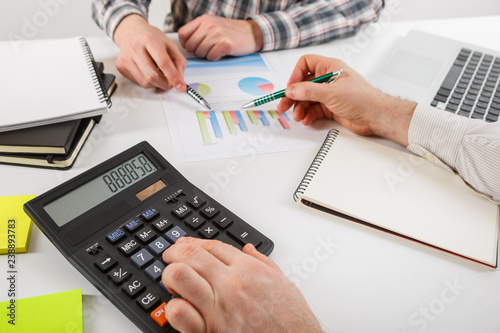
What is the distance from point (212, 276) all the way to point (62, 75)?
49cm

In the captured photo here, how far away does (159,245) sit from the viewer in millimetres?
519

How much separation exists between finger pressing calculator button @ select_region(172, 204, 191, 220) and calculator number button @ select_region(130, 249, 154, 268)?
70 millimetres

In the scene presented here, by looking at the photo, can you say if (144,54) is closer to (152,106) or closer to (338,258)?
(152,106)

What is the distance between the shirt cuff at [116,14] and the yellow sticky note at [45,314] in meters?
0.67

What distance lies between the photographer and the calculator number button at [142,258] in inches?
19.5

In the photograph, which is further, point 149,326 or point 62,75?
point 62,75

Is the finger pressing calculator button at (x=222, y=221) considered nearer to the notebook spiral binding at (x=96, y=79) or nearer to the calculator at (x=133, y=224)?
the calculator at (x=133, y=224)

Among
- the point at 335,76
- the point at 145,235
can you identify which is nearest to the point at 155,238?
the point at 145,235

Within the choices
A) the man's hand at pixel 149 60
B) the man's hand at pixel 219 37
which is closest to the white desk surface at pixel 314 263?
the man's hand at pixel 149 60

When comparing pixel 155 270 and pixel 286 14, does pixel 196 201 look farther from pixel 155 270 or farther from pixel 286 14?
pixel 286 14

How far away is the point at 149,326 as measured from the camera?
1.45ft

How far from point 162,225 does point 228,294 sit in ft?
0.44

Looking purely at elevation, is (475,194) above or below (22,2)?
above

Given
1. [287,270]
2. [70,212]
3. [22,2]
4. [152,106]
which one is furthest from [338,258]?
[22,2]
